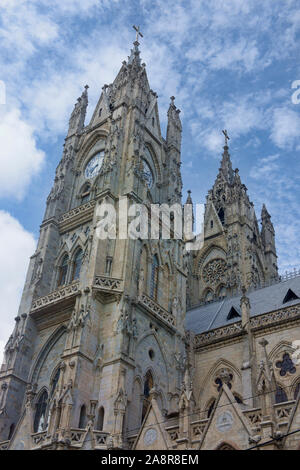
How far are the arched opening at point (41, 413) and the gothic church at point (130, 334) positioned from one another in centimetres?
10

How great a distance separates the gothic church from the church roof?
13 cm

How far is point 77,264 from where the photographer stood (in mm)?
31516

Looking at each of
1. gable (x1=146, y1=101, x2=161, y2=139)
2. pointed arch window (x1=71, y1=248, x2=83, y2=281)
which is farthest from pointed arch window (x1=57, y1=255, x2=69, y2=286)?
gable (x1=146, y1=101, x2=161, y2=139)

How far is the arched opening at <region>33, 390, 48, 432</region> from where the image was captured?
2661 cm

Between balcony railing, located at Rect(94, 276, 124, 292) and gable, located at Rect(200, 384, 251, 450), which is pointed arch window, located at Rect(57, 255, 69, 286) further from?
gable, located at Rect(200, 384, 251, 450)

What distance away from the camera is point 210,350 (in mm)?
30906

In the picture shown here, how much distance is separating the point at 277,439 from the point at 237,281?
2859 centimetres

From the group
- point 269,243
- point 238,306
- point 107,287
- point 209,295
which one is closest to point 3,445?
point 107,287

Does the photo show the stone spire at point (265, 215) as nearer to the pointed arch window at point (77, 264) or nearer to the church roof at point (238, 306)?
the church roof at point (238, 306)

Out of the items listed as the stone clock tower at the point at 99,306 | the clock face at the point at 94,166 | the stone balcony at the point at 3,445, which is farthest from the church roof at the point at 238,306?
the stone balcony at the point at 3,445

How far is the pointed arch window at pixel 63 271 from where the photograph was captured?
31.8 metres

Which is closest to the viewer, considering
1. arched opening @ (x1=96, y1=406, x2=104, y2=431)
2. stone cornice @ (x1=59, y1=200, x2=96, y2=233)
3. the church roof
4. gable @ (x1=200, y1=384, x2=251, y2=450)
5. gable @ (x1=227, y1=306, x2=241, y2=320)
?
gable @ (x1=200, y1=384, x2=251, y2=450)
